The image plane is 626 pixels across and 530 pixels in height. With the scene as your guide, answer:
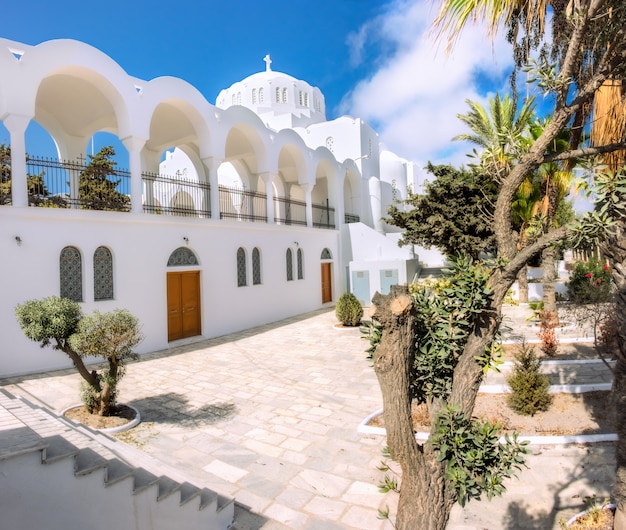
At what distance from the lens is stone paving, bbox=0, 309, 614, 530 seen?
4223mm

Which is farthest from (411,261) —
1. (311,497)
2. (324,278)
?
(311,497)

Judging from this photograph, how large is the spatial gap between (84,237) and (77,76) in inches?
184

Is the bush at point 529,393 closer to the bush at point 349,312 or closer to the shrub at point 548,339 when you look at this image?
the shrub at point 548,339

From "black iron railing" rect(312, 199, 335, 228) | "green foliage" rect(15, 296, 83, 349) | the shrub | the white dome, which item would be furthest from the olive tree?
the white dome

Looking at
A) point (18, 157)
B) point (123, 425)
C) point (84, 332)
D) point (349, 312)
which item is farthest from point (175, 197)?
point (123, 425)

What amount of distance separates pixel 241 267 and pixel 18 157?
7.32 m

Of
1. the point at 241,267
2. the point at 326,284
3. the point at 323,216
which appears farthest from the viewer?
the point at 323,216

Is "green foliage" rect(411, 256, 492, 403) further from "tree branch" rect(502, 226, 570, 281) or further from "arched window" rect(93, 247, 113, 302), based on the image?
"arched window" rect(93, 247, 113, 302)

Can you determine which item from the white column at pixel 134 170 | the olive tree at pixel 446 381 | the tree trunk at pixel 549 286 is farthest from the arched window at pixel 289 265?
the olive tree at pixel 446 381

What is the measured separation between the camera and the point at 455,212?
14.6 meters

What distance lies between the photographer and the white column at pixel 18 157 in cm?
917

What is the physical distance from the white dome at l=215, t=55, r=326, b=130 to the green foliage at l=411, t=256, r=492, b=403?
25.1 metres

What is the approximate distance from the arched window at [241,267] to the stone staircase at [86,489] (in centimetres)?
994

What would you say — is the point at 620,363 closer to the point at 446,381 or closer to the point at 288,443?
the point at 446,381
